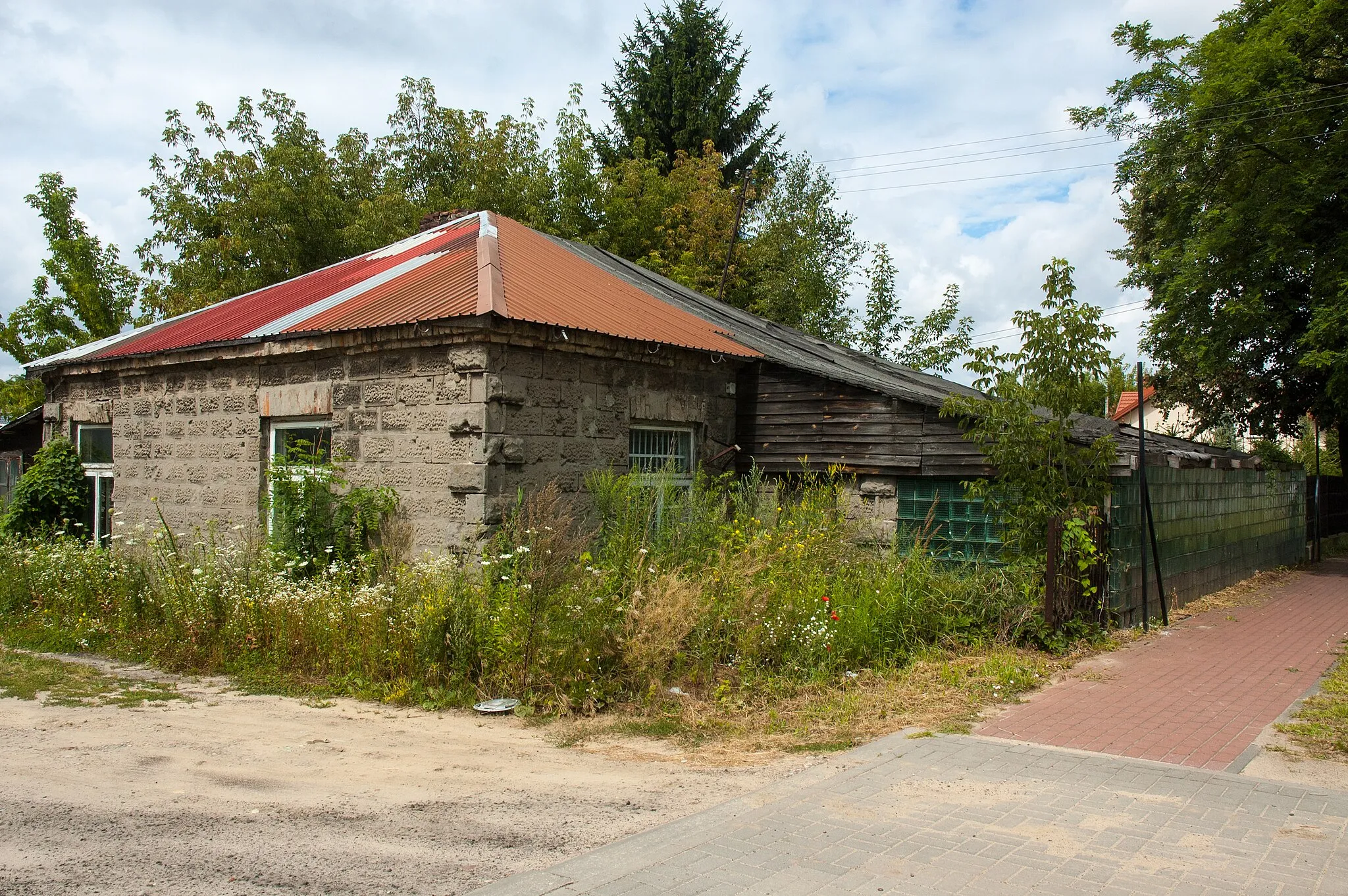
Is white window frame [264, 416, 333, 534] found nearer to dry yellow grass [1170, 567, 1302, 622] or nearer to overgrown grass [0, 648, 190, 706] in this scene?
overgrown grass [0, 648, 190, 706]

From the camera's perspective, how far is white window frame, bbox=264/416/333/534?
10.0 metres

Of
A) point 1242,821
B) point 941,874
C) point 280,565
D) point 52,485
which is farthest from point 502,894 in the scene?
point 52,485

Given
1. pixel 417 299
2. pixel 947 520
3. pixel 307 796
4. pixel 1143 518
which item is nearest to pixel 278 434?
pixel 417 299

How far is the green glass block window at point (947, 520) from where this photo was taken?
387 inches

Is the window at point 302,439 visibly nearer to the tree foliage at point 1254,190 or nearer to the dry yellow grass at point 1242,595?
the dry yellow grass at point 1242,595

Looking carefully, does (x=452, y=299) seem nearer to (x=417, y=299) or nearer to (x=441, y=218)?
(x=417, y=299)

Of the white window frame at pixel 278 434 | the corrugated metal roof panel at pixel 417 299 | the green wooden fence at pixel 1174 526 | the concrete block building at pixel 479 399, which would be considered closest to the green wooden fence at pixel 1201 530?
the green wooden fence at pixel 1174 526

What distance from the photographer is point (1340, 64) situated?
57.2 ft

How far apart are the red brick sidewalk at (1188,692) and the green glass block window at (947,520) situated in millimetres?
1544

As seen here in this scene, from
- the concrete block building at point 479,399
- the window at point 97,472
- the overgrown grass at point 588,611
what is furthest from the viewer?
the window at point 97,472

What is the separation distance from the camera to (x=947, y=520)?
1006 centimetres

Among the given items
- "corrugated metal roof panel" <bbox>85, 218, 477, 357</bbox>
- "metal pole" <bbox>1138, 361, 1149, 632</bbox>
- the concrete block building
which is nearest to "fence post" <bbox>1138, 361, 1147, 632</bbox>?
"metal pole" <bbox>1138, 361, 1149, 632</bbox>

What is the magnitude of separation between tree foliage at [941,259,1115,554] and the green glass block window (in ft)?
1.05

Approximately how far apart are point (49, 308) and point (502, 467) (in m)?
19.9
